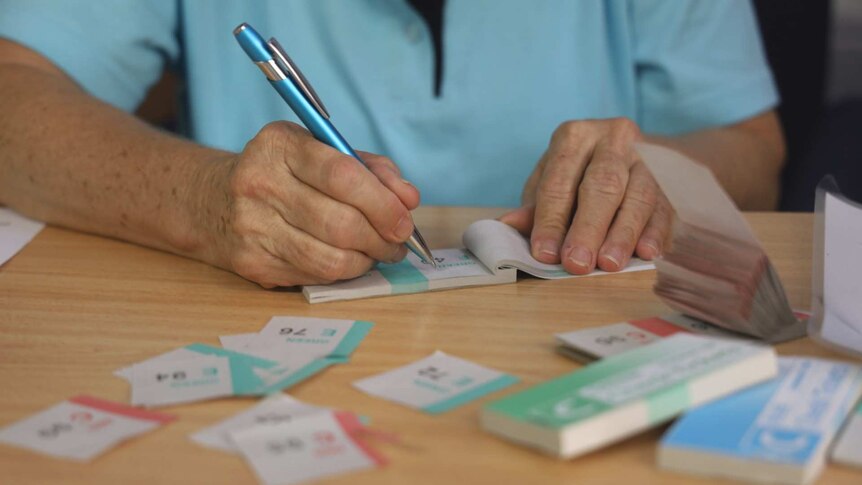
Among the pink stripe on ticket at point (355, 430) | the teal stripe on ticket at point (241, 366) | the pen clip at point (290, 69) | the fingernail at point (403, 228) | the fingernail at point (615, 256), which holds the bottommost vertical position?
the fingernail at point (615, 256)

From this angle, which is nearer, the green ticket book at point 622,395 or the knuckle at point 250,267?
the green ticket book at point 622,395

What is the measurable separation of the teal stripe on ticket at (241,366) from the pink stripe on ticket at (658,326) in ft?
0.85

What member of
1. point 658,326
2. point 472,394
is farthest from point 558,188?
point 472,394

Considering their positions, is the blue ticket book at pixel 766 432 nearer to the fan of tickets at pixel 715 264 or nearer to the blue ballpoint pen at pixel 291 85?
the fan of tickets at pixel 715 264

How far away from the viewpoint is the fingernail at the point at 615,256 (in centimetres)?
87

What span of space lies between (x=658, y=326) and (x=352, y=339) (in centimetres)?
22

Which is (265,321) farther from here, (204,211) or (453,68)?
(453,68)

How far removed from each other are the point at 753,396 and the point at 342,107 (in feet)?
3.05

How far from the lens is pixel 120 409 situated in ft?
1.95

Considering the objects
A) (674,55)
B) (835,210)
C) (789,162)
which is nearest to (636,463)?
(835,210)

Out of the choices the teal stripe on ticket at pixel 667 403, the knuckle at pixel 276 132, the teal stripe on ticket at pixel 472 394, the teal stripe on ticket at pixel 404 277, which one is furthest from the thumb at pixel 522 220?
the teal stripe on ticket at pixel 667 403

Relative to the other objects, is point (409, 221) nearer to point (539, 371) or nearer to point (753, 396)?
point (539, 371)

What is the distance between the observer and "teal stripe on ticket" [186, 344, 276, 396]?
61cm

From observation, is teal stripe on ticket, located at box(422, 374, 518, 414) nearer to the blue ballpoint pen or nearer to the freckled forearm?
the blue ballpoint pen
